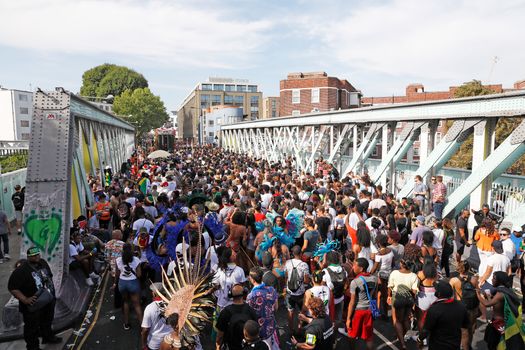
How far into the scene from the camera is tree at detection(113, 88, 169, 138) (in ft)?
189

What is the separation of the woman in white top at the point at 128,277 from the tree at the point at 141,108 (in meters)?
52.9

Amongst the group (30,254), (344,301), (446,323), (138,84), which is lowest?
(344,301)

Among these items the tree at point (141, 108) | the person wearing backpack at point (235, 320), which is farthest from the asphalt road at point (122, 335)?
the tree at point (141, 108)

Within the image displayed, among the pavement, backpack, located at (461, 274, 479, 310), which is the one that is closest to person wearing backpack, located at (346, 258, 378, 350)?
the pavement

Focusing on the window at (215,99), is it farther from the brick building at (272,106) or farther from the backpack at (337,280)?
the backpack at (337,280)

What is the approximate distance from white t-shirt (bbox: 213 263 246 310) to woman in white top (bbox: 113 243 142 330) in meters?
1.61

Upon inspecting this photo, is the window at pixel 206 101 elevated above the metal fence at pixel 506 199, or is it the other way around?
the window at pixel 206 101

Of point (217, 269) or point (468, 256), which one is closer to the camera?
point (217, 269)

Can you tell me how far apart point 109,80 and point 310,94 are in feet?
123

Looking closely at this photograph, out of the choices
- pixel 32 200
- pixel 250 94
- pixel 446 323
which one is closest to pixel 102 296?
pixel 32 200

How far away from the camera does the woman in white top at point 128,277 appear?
6104 millimetres

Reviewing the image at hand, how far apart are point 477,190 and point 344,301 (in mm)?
5332

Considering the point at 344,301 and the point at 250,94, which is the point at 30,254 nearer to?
the point at 344,301

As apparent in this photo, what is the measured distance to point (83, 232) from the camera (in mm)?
8297
